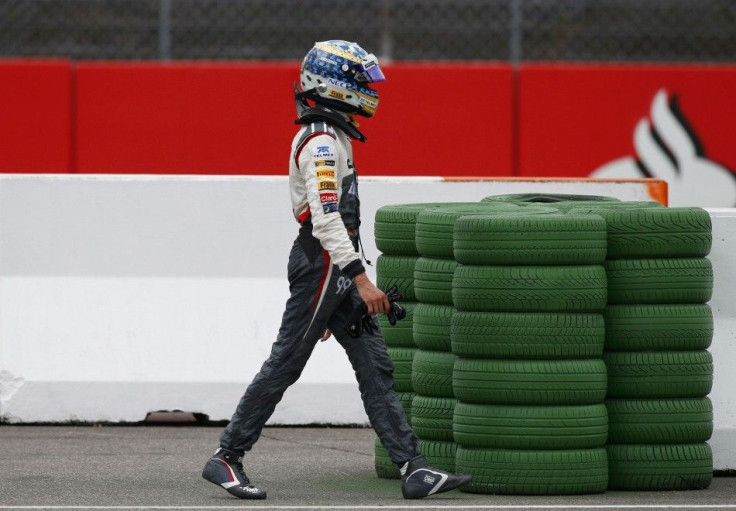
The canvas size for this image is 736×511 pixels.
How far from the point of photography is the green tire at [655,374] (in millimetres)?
7113

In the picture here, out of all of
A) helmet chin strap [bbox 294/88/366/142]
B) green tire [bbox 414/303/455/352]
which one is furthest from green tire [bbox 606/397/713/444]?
helmet chin strap [bbox 294/88/366/142]

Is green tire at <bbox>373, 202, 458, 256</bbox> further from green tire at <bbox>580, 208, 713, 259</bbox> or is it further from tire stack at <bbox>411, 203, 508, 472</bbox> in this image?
green tire at <bbox>580, 208, 713, 259</bbox>

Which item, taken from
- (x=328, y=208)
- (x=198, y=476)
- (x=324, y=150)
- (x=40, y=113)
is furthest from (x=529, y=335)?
(x=40, y=113)

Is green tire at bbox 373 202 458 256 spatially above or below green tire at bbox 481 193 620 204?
below

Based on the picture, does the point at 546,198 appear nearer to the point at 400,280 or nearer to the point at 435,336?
the point at 400,280

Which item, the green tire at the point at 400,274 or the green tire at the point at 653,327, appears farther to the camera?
the green tire at the point at 400,274

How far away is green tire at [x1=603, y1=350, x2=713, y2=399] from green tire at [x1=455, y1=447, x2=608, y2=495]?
1.01ft

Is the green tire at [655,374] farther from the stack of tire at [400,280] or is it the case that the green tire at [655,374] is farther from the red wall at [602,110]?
the red wall at [602,110]

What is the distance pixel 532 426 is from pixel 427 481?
48 centimetres

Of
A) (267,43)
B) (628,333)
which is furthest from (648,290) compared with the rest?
(267,43)

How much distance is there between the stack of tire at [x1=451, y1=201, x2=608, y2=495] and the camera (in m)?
6.89

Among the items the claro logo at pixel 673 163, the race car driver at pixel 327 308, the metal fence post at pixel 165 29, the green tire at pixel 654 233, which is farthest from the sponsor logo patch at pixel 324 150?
the metal fence post at pixel 165 29

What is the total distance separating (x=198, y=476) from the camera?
7.64 metres

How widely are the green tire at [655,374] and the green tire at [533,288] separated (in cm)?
33
